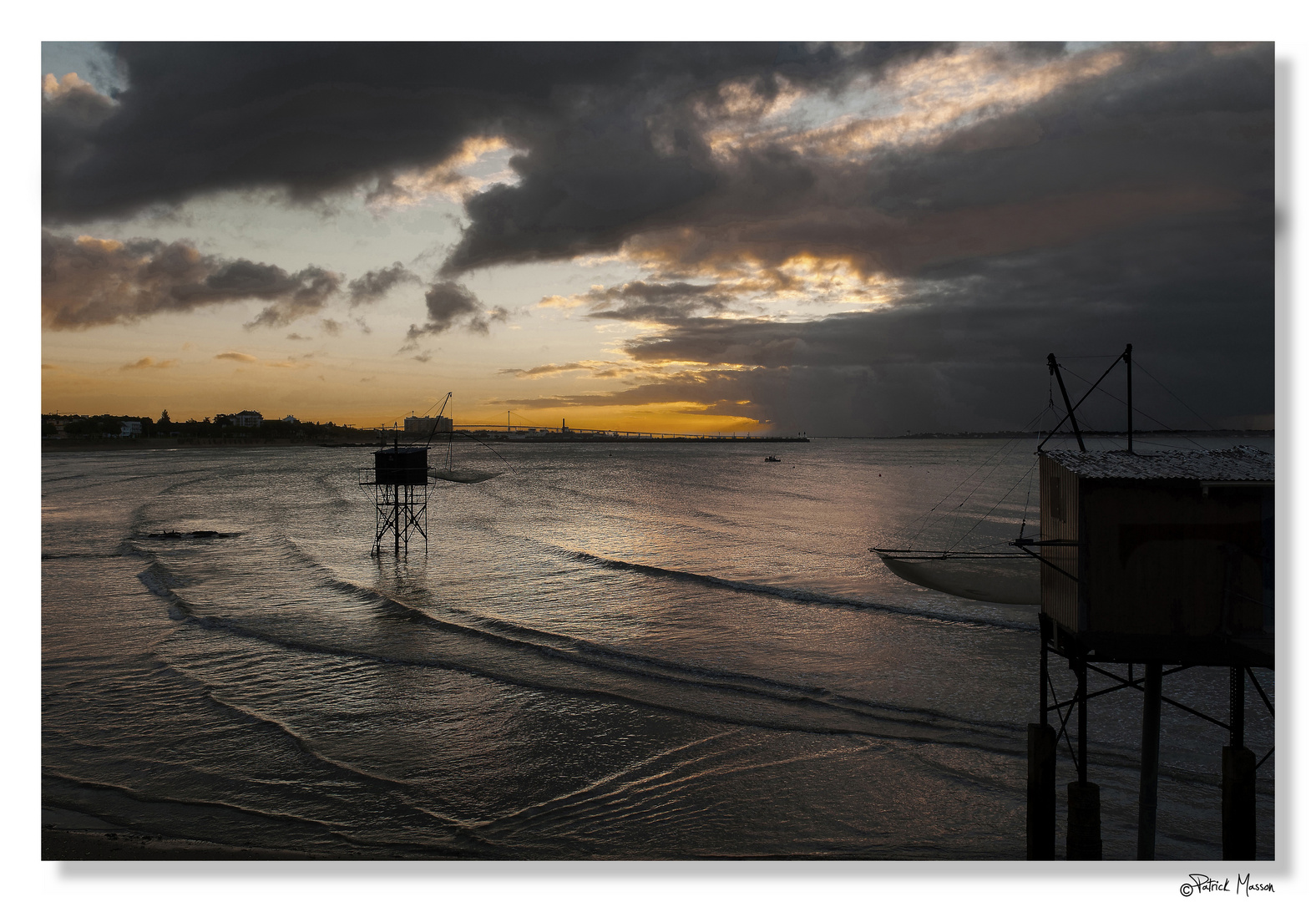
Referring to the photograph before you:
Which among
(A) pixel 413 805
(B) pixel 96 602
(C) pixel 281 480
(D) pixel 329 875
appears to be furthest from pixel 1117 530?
(C) pixel 281 480

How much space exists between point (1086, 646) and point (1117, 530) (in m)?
1.58

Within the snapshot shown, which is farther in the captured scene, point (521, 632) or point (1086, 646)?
point (521, 632)

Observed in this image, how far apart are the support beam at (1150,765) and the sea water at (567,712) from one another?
0.79m

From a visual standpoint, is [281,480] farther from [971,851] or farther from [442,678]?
[971,851]

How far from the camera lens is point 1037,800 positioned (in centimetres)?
962

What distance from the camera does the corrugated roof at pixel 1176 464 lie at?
8398mm

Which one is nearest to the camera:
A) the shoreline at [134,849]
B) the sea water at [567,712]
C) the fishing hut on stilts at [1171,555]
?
the fishing hut on stilts at [1171,555]

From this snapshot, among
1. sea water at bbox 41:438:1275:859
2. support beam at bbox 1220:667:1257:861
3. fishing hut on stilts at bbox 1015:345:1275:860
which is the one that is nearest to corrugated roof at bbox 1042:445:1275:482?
fishing hut on stilts at bbox 1015:345:1275:860

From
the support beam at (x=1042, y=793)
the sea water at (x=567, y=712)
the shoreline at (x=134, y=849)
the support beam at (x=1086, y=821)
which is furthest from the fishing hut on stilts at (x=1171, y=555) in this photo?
the shoreline at (x=134, y=849)

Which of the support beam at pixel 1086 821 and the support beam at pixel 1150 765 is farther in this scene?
the support beam at pixel 1150 765

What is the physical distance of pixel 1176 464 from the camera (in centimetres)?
867

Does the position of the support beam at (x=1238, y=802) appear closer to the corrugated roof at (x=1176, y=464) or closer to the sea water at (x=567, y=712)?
the sea water at (x=567, y=712)

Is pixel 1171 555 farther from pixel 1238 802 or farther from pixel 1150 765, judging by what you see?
pixel 1238 802

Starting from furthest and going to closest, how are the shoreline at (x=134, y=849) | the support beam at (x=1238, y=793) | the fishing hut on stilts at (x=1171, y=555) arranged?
the shoreline at (x=134, y=849) < the support beam at (x=1238, y=793) < the fishing hut on stilts at (x=1171, y=555)
